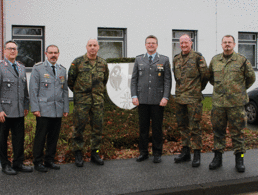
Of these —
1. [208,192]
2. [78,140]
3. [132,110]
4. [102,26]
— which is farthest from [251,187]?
[102,26]

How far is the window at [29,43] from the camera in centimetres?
1191

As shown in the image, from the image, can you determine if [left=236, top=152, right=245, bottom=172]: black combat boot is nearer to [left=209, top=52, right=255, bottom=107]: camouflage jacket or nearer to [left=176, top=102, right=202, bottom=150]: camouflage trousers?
[left=176, top=102, right=202, bottom=150]: camouflage trousers

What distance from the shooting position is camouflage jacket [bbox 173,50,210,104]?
5234 mm

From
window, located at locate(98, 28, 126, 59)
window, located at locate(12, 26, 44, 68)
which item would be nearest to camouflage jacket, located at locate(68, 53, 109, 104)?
window, located at locate(12, 26, 44, 68)

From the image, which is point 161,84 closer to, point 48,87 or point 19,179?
point 48,87

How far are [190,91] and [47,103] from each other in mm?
2310

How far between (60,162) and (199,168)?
7.93 feet

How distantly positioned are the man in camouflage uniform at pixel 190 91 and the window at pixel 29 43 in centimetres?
803

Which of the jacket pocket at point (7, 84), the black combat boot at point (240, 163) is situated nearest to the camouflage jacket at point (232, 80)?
the black combat boot at point (240, 163)

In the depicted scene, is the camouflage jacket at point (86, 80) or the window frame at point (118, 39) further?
the window frame at point (118, 39)

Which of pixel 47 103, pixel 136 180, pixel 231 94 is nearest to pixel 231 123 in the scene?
pixel 231 94

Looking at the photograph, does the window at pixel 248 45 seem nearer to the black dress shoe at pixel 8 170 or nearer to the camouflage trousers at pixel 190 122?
the camouflage trousers at pixel 190 122

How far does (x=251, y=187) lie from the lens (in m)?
4.46

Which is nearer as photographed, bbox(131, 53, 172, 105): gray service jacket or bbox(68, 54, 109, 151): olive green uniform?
bbox(68, 54, 109, 151): olive green uniform
